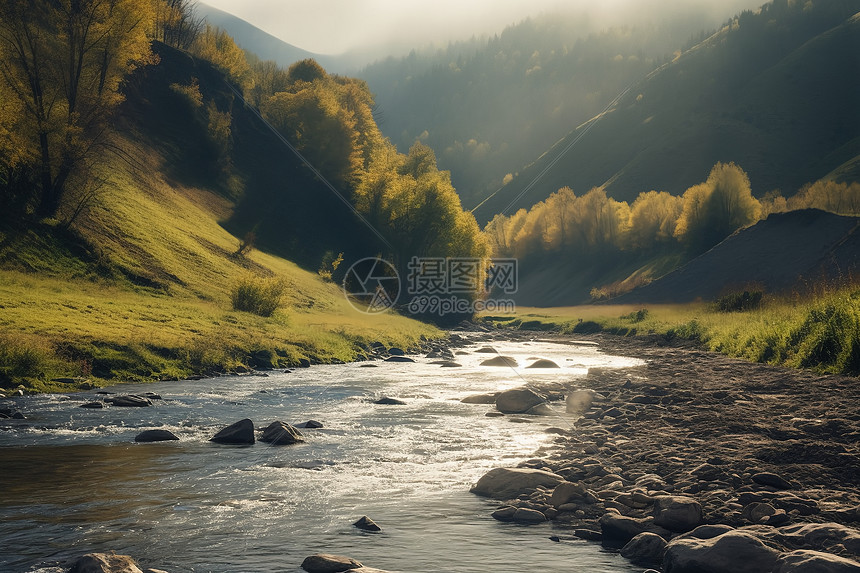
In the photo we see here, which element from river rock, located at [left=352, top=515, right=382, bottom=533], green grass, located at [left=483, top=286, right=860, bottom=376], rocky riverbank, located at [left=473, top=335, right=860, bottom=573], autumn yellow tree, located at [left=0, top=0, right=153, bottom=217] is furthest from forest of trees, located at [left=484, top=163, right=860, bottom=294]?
river rock, located at [left=352, top=515, right=382, bottom=533]

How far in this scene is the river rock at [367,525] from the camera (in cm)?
1205

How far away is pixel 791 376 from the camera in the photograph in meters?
27.3

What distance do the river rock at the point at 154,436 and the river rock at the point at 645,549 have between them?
14583mm

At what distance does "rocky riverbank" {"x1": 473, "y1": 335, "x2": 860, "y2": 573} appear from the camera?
9570mm

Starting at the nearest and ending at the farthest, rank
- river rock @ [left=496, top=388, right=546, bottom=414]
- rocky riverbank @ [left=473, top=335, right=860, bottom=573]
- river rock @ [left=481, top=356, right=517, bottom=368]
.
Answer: rocky riverbank @ [left=473, top=335, right=860, bottom=573], river rock @ [left=496, top=388, right=546, bottom=414], river rock @ [left=481, top=356, right=517, bottom=368]

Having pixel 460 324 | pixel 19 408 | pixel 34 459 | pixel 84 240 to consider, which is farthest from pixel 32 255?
pixel 460 324

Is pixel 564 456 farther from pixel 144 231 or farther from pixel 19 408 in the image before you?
pixel 144 231

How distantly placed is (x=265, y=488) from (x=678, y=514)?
353 inches

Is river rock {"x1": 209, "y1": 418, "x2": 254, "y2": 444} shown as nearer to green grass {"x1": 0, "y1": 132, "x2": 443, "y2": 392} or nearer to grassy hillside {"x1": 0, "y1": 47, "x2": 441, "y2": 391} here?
green grass {"x1": 0, "y1": 132, "x2": 443, "y2": 392}

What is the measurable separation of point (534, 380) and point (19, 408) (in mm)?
24277

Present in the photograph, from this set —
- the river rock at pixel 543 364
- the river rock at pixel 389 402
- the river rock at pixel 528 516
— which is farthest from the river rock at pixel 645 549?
the river rock at pixel 543 364

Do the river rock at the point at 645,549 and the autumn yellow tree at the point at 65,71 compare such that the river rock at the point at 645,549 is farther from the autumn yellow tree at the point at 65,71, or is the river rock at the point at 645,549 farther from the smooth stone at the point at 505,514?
the autumn yellow tree at the point at 65,71

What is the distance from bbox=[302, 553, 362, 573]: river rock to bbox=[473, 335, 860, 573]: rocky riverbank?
Answer: 3855mm

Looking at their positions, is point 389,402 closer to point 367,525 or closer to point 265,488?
point 265,488
